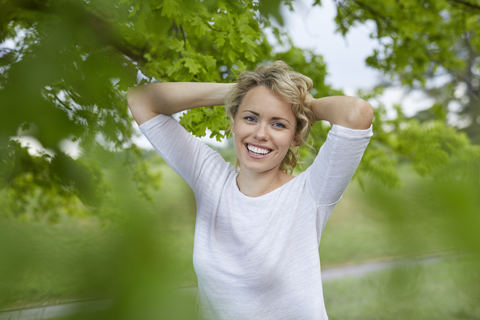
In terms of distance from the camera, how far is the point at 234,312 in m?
1.22

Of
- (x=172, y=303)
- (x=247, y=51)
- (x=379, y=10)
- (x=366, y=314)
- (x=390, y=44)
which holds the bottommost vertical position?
(x=390, y=44)

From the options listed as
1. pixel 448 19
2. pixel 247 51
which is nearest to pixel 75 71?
pixel 247 51

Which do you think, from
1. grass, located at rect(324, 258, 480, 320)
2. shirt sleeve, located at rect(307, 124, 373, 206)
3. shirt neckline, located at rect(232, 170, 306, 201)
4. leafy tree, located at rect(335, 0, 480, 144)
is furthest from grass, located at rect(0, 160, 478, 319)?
leafy tree, located at rect(335, 0, 480, 144)

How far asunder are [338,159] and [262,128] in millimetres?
368

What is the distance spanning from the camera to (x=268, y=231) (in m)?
1.38

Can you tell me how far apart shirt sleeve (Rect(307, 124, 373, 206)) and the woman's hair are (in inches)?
10.9

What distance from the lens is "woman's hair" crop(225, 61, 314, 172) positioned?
147 cm

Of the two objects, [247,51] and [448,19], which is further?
[448,19]

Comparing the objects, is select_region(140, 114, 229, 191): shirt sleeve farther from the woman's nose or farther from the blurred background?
the blurred background

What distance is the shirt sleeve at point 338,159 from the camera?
1.23 metres

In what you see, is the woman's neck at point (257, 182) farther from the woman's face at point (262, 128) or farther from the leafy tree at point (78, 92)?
the leafy tree at point (78, 92)

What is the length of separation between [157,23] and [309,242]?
950 mm

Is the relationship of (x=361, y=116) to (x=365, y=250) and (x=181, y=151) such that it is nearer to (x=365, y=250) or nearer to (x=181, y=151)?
(x=181, y=151)

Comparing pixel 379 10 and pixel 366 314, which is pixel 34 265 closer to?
pixel 366 314
